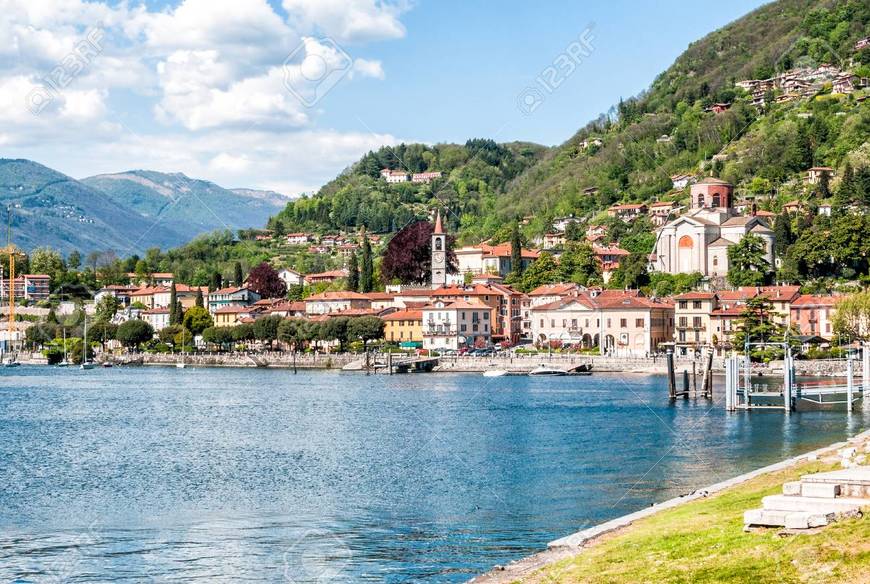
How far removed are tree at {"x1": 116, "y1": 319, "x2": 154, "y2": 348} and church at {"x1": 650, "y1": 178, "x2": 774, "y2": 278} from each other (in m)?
55.7

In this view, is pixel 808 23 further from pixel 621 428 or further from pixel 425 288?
pixel 621 428

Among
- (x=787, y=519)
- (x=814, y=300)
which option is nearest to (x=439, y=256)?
(x=814, y=300)

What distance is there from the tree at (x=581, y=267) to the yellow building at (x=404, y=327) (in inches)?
645

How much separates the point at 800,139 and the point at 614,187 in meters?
32.9

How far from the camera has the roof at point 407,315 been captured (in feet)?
377

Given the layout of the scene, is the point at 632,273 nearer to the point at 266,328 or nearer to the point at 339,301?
the point at 339,301

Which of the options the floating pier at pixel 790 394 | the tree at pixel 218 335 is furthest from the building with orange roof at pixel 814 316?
the tree at pixel 218 335

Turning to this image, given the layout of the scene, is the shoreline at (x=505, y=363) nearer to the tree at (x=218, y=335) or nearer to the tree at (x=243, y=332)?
the tree at (x=218, y=335)

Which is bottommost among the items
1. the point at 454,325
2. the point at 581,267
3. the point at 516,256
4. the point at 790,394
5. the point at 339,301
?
the point at 790,394

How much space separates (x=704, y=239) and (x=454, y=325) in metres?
24.2

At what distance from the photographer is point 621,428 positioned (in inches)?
1859

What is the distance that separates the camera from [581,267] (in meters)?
121

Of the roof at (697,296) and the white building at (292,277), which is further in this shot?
the white building at (292,277)

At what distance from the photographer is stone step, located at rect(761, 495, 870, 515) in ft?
52.3
